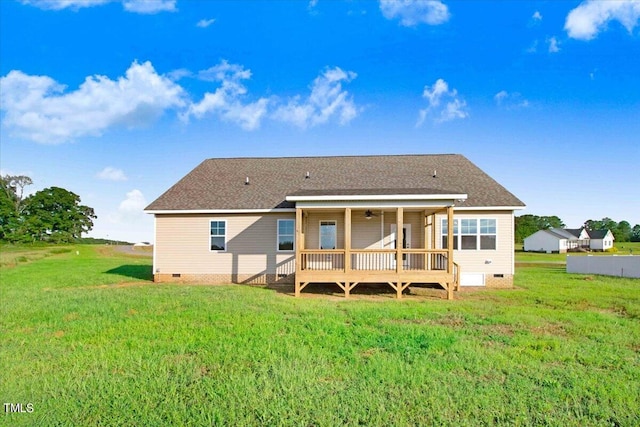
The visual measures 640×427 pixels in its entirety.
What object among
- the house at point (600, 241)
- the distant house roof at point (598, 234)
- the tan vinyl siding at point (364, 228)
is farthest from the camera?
the distant house roof at point (598, 234)

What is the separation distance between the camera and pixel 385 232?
592 inches

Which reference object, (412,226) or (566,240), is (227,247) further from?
(566,240)

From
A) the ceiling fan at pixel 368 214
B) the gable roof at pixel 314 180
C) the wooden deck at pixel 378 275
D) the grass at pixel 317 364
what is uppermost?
the gable roof at pixel 314 180

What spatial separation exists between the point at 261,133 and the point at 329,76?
5.60 m

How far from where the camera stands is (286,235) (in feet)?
50.1

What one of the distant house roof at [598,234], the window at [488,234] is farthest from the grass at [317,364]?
the distant house roof at [598,234]

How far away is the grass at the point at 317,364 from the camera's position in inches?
157

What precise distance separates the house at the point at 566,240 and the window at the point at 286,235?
190ft

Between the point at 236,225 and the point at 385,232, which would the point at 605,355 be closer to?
the point at 385,232

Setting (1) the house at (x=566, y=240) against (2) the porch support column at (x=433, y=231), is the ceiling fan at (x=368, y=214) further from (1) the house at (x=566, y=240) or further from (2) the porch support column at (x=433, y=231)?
(1) the house at (x=566, y=240)

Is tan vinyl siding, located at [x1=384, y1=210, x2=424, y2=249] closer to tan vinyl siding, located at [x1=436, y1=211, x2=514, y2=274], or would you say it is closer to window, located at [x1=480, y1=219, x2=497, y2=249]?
tan vinyl siding, located at [x1=436, y1=211, x2=514, y2=274]

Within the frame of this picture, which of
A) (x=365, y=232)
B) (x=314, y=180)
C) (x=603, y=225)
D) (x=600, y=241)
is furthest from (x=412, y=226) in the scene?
(x=603, y=225)

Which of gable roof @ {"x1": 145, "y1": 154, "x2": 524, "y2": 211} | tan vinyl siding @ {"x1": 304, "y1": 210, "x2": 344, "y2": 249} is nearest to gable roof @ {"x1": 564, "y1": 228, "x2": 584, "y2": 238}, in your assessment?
gable roof @ {"x1": 145, "y1": 154, "x2": 524, "y2": 211}

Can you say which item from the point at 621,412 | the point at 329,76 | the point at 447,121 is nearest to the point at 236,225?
the point at 329,76
